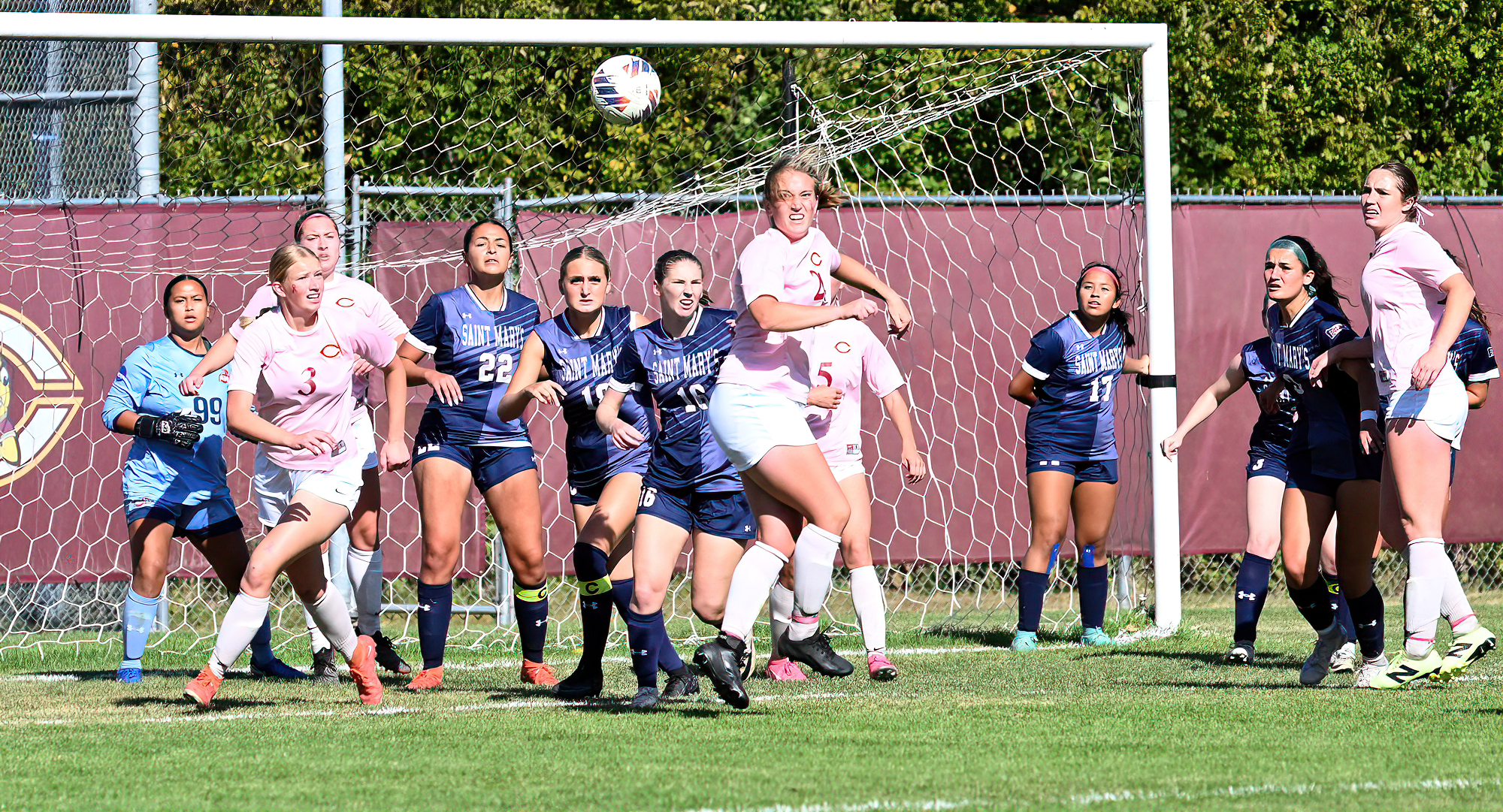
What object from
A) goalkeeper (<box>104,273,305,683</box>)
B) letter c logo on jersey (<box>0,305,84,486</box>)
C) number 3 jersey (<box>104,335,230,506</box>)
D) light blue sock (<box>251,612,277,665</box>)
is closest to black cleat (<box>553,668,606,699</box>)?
goalkeeper (<box>104,273,305,683</box>)

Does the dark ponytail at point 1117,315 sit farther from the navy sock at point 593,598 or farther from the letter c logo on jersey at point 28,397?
the letter c logo on jersey at point 28,397

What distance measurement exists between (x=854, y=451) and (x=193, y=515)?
297cm

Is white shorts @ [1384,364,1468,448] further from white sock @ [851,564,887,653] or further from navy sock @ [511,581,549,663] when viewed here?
navy sock @ [511,581,549,663]

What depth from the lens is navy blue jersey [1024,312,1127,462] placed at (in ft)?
27.0

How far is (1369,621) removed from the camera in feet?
21.3

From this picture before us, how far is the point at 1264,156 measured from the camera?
1274 cm

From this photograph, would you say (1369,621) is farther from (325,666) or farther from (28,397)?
(28,397)

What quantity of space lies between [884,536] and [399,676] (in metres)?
3.56

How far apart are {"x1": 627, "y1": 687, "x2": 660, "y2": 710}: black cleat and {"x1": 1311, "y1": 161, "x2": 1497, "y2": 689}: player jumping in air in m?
2.72

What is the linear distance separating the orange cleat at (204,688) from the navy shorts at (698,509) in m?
1.67

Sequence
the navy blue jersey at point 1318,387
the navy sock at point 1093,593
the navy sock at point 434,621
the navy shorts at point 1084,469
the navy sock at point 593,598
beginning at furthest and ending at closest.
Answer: the navy sock at point 1093,593, the navy shorts at point 1084,469, the navy sock at point 434,621, the navy blue jersey at point 1318,387, the navy sock at point 593,598

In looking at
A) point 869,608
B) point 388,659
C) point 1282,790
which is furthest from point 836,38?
point 1282,790

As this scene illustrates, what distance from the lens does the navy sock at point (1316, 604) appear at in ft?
22.1

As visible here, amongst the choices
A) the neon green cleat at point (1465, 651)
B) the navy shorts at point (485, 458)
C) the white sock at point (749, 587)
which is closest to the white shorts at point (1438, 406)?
the neon green cleat at point (1465, 651)
